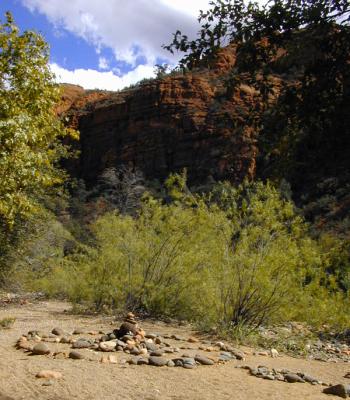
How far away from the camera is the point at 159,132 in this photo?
153ft

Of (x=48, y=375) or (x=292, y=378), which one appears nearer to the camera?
(x=48, y=375)

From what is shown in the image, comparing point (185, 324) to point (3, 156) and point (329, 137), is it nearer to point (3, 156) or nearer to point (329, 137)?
point (3, 156)

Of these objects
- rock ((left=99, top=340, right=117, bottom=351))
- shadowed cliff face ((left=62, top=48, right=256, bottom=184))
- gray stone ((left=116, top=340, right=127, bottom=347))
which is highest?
shadowed cliff face ((left=62, top=48, right=256, bottom=184))

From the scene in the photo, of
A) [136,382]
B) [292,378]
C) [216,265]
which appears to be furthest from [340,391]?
[216,265]

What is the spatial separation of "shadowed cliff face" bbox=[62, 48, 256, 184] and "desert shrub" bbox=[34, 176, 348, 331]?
26.8m

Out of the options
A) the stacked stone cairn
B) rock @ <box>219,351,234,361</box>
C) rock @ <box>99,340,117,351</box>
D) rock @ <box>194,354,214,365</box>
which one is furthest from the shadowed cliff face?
rock @ <box>194,354,214,365</box>

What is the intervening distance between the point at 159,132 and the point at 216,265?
37.4 m

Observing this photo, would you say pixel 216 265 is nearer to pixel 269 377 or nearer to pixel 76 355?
pixel 269 377

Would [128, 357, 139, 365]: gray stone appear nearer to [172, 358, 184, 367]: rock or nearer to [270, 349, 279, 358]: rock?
[172, 358, 184, 367]: rock

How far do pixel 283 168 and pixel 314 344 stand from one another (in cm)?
695

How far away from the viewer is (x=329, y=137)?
4.16 metres

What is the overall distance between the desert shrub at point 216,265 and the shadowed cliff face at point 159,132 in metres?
26.8

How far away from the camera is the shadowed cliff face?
4227 cm

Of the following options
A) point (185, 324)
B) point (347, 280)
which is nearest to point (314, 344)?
point (347, 280)
